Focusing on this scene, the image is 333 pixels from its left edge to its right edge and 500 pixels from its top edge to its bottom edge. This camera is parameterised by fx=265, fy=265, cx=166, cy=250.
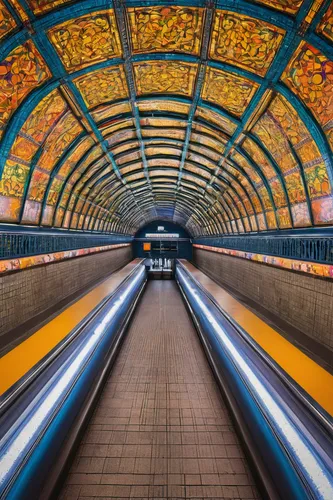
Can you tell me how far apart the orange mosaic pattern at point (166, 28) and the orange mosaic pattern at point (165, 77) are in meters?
0.38

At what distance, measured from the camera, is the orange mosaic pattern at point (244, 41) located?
3.30m

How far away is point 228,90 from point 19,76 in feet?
10.8

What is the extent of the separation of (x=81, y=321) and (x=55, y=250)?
301cm

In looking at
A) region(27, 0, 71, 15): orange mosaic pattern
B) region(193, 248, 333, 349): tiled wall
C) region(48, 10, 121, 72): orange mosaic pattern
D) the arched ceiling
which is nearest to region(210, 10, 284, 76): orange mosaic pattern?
the arched ceiling

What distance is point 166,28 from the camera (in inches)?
142

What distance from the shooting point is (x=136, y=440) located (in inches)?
130

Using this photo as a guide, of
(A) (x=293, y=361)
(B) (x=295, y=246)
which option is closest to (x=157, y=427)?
(A) (x=293, y=361)

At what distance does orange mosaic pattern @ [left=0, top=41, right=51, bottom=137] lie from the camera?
11.3 feet

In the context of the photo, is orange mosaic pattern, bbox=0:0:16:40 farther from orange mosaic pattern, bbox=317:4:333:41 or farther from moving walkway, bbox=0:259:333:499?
moving walkway, bbox=0:259:333:499

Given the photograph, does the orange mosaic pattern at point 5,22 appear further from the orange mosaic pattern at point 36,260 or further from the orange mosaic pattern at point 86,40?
the orange mosaic pattern at point 36,260

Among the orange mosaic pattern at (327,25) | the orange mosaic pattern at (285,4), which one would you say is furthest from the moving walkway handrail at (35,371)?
the orange mosaic pattern at (327,25)

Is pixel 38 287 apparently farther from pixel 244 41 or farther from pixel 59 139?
pixel 244 41

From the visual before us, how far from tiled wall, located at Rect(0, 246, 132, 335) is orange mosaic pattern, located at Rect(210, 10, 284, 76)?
5199mm

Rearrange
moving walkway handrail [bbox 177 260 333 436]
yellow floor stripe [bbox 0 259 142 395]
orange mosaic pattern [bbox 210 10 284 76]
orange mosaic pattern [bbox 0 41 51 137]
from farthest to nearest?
orange mosaic pattern [bbox 0 41 51 137] < orange mosaic pattern [bbox 210 10 284 76] < yellow floor stripe [bbox 0 259 142 395] < moving walkway handrail [bbox 177 260 333 436]
